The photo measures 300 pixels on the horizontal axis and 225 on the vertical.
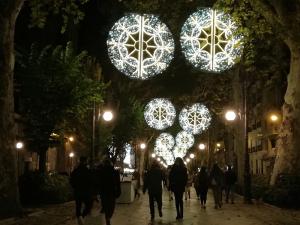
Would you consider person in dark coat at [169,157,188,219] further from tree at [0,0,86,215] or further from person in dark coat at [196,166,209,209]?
person in dark coat at [196,166,209,209]

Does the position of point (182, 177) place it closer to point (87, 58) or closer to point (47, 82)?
point (47, 82)

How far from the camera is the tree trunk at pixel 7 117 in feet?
57.1

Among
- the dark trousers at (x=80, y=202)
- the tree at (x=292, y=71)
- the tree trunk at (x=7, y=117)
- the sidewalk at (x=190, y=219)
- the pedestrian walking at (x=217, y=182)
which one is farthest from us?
the pedestrian walking at (x=217, y=182)

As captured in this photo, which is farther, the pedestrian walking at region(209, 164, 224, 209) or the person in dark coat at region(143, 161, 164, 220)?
the pedestrian walking at region(209, 164, 224, 209)

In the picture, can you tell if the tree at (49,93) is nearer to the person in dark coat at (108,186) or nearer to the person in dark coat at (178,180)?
the person in dark coat at (178,180)

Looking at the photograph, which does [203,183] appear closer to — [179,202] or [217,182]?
[217,182]

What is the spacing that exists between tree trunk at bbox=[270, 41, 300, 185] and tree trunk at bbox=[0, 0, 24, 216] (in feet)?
39.3

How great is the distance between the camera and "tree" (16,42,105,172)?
27344mm

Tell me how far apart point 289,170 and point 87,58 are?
20653 mm

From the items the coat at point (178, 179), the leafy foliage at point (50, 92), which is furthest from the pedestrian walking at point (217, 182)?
the leafy foliage at point (50, 92)

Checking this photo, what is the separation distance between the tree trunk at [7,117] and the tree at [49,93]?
9.32 meters

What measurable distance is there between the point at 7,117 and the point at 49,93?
962cm

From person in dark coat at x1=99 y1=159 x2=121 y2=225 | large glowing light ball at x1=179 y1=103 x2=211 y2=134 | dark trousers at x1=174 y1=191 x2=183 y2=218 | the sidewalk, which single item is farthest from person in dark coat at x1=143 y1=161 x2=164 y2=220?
large glowing light ball at x1=179 y1=103 x2=211 y2=134

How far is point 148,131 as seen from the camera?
62781 mm
